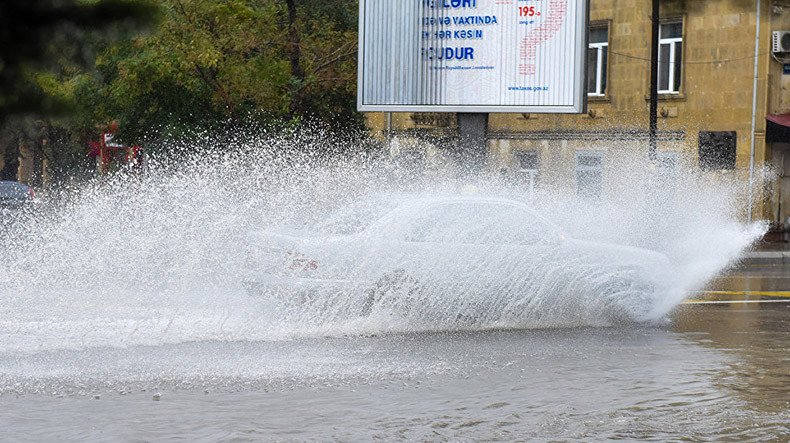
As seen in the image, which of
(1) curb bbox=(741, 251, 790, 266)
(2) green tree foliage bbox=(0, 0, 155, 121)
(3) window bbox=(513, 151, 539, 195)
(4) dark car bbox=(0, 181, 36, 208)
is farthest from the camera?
(3) window bbox=(513, 151, 539, 195)

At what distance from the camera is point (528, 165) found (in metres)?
36.8

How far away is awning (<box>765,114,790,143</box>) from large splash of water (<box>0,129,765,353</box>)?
1513 cm

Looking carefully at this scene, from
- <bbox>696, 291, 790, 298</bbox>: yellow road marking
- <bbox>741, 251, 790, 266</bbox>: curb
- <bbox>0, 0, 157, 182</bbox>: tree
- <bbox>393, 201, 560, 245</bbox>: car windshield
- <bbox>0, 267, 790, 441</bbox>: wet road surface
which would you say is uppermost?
<bbox>0, 0, 157, 182</bbox>: tree

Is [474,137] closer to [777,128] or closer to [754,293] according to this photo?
[754,293]

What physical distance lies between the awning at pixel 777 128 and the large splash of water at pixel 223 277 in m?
15.1

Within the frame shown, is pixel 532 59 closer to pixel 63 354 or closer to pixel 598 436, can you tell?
pixel 63 354

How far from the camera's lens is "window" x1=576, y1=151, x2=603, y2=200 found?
34.6m

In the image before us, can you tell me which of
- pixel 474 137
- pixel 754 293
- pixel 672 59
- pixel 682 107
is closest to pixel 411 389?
pixel 754 293

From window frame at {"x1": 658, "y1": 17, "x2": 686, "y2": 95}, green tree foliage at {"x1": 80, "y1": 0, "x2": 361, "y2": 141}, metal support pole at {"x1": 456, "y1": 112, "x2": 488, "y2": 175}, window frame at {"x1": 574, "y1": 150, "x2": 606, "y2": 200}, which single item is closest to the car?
metal support pole at {"x1": 456, "y1": 112, "x2": 488, "y2": 175}

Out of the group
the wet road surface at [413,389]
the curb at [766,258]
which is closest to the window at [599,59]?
the curb at [766,258]

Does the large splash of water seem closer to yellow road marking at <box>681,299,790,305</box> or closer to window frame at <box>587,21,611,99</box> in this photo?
yellow road marking at <box>681,299,790,305</box>

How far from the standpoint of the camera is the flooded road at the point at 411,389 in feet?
26.1

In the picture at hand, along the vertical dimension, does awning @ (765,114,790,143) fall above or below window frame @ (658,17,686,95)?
below

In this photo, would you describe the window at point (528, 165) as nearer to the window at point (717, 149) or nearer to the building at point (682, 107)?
the building at point (682, 107)
